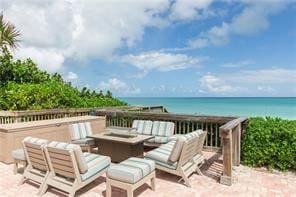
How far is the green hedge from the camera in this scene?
16.7ft

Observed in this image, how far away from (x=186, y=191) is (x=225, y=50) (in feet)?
76.3

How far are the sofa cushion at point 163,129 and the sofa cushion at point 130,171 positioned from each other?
251cm

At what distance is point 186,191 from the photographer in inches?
165

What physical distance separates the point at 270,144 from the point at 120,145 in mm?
3072

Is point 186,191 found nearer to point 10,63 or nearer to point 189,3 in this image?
point 189,3

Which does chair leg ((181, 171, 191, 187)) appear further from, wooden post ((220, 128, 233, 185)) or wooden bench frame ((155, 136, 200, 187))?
wooden post ((220, 128, 233, 185))

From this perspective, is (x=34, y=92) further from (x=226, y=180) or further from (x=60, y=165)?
(x=226, y=180)

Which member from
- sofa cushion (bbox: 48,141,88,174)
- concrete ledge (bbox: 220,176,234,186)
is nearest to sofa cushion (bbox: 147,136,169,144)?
concrete ledge (bbox: 220,176,234,186)

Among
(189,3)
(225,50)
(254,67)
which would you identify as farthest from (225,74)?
(189,3)

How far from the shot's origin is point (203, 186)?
4.40m

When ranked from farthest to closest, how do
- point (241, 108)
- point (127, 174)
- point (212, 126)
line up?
point (241, 108), point (212, 126), point (127, 174)

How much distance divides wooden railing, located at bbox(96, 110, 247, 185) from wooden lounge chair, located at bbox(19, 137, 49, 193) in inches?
115

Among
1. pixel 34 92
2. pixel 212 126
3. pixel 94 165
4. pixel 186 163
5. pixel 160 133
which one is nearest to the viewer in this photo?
pixel 94 165

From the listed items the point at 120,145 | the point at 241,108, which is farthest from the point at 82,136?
the point at 241,108
